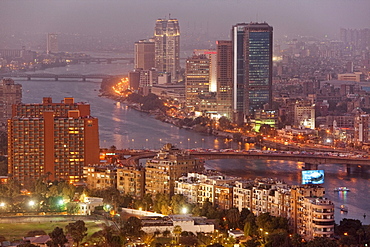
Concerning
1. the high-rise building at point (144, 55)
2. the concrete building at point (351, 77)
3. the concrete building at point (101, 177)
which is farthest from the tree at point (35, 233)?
the high-rise building at point (144, 55)

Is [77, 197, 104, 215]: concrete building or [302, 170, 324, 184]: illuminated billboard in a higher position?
[77, 197, 104, 215]: concrete building

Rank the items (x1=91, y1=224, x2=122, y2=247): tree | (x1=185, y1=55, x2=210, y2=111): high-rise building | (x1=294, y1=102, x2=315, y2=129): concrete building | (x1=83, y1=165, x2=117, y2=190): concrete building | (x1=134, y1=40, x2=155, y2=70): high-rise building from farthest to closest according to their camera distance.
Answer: (x1=134, y1=40, x2=155, y2=70): high-rise building < (x1=185, y1=55, x2=210, y2=111): high-rise building < (x1=294, y1=102, x2=315, y2=129): concrete building < (x1=83, y1=165, x2=117, y2=190): concrete building < (x1=91, y1=224, x2=122, y2=247): tree

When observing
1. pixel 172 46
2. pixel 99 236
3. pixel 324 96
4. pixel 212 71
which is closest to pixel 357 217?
pixel 99 236

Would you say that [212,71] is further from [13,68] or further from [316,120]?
[13,68]

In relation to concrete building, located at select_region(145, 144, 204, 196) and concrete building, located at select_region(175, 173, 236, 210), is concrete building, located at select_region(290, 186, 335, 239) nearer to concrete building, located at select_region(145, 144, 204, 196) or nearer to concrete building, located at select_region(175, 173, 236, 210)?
concrete building, located at select_region(175, 173, 236, 210)

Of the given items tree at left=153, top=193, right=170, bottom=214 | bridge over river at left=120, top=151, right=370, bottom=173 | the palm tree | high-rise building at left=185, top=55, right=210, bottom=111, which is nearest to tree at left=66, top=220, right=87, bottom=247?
the palm tree

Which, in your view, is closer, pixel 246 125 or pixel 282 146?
pixel 282 146

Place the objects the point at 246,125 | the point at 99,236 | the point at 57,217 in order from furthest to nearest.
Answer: the point at 246,125 < the point at 57,217 < the point at 99,236
